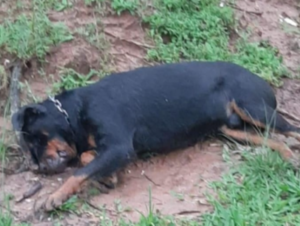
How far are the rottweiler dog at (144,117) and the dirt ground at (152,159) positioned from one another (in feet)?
0.52

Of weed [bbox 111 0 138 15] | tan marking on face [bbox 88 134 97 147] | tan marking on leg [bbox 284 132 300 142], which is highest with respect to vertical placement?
weed [bbox 111 0 138 15]

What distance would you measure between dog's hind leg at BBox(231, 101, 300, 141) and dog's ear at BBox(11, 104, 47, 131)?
157 cm

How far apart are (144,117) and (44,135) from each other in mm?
755

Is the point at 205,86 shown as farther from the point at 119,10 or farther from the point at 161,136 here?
the point at 119,10

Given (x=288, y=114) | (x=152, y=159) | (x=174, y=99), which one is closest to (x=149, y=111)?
(x=174, y=99)

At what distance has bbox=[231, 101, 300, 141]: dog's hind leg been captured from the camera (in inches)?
248

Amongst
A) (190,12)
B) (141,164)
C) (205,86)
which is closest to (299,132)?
(205,86)

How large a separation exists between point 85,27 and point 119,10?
0.39 meters

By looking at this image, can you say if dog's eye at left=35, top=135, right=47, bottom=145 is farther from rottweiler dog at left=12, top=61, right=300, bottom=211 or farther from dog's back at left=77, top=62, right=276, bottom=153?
dog's back at left=77, top=62, right=276, bottom=153

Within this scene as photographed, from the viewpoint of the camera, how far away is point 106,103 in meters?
6.05

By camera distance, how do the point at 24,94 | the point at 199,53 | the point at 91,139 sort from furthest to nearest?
the point at 199,53, the point at 24,94, the point at 91,139

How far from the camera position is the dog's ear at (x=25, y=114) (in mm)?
5957

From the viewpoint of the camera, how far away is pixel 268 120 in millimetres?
6285

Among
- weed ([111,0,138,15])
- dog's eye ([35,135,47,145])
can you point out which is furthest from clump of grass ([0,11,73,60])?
dog's eye ([35,135,47,145])
